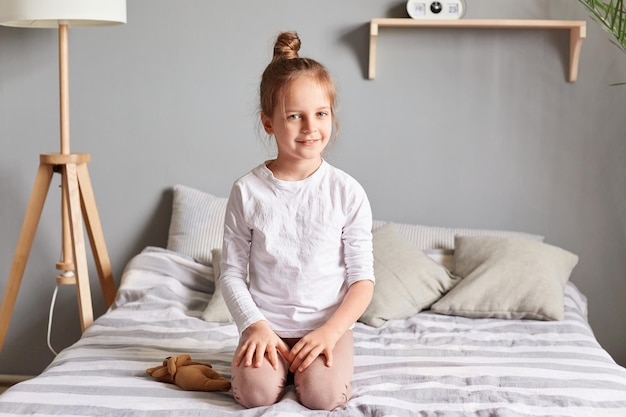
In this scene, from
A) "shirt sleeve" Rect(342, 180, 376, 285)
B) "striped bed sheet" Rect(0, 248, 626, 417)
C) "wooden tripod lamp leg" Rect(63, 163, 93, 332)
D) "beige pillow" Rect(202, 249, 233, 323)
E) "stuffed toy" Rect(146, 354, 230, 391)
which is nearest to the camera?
"striped bed sheet" Rect(0, 248, 626, 417)

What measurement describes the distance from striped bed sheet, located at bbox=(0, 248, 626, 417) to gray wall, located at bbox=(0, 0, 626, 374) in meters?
0.42

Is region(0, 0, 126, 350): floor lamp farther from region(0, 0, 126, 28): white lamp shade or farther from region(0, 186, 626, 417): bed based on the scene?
region(0, 186, 626, 417): bed

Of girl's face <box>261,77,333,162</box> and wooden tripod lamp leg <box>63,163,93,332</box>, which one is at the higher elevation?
girl's face <box>261,77,333,162</box>

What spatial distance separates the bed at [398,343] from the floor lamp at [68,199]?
0.63 ft

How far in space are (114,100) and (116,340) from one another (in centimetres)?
113

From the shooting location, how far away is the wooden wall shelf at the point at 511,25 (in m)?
2.78

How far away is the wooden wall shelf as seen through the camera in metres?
2.78

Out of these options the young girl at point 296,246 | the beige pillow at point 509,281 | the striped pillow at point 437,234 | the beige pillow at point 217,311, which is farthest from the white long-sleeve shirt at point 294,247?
the striped pillow at point 437,234

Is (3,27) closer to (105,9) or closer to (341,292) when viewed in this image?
(105,9)

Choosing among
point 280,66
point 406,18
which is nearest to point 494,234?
point 406,18

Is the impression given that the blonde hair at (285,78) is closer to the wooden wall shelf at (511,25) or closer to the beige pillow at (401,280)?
the beige pillow at (401,280)

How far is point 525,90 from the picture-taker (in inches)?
116

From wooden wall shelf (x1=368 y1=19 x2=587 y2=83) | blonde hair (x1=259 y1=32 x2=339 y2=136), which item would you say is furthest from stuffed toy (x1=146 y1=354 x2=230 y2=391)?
wooden wall shelf (x1=368 y1=19 x2=587 y2=83)

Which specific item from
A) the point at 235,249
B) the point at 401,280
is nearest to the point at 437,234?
the point at 401,280
